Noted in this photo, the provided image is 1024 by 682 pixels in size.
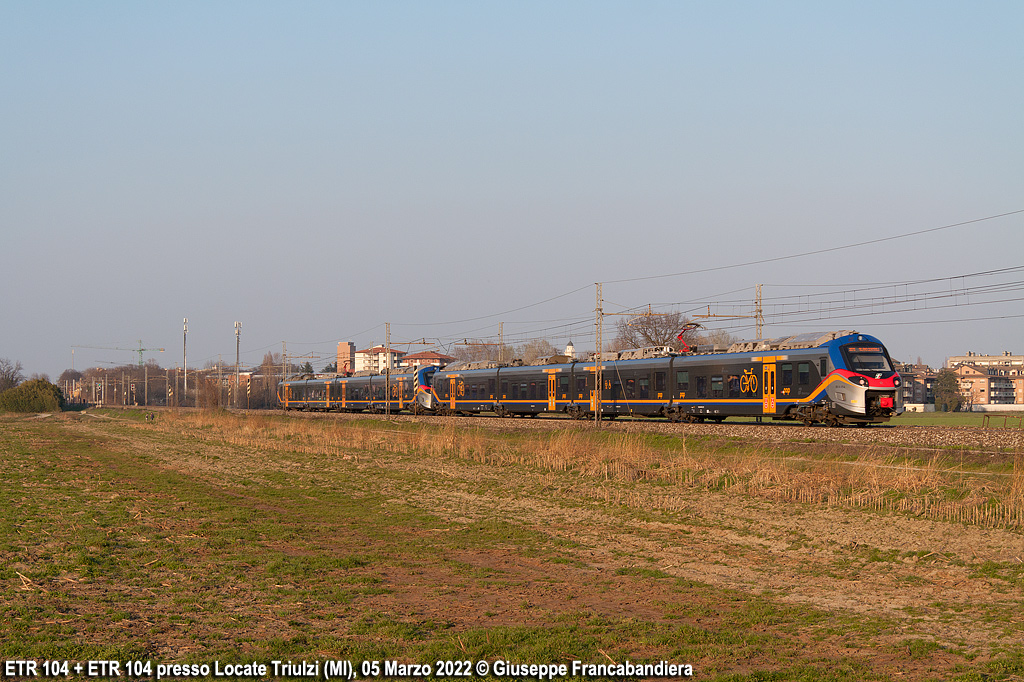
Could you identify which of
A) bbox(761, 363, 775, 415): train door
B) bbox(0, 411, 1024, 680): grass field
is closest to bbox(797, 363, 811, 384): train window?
bbox(761, 363, 775, 415): train door

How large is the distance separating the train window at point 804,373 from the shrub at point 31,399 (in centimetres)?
9182

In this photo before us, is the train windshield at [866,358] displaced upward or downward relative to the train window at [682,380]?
upward

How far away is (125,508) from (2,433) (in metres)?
41.9

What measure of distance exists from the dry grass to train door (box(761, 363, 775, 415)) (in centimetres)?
648

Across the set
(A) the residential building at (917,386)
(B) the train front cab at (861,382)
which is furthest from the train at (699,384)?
(A) the residential building at (917,386)

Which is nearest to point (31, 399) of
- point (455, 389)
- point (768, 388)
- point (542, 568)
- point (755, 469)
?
point (455, 389)

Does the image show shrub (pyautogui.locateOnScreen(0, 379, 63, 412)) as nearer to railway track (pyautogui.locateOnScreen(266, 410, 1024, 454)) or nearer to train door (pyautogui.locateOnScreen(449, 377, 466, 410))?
train door (pyautogui.locateOnScreen(449, 377, 466, 410))

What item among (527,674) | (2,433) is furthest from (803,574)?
(2,433)

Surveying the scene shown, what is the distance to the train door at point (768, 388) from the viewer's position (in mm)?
36781

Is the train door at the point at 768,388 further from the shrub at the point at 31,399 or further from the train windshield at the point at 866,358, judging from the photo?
the shrub at the point at 31,399

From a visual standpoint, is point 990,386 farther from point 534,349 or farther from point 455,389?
point 455,389

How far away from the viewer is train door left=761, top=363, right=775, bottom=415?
3678cm

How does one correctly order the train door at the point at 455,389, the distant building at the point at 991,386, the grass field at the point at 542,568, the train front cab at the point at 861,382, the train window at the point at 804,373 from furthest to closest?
1. the distant building at the point at 991,386
2. the train door at the point at 455,389
3. the train window at the point at 804,373
4. the train front cab at the point at 861,382
5. the grass field at the point at 542,568

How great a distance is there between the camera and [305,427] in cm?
5069
